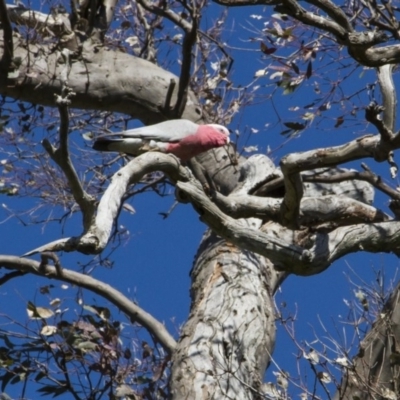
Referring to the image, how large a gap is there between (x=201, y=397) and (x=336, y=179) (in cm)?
134

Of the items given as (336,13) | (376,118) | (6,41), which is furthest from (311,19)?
(6,41)

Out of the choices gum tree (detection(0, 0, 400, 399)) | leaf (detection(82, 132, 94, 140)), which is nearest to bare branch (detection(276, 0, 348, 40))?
gum tree (detection(0, 0, 400, 399))

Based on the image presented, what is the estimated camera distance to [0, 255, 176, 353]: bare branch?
15.7 ft

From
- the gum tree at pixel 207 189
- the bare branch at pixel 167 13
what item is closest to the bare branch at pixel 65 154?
the gum tree at pixel 207 189

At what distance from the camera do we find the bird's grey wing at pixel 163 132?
198 inches

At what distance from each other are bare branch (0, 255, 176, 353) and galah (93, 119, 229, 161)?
2.32 ft

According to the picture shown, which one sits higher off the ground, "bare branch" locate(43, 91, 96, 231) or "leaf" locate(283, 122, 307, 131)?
"leaf" locate(283, 122, 307, 131)

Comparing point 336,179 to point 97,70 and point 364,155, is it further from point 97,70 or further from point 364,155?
point 97,70

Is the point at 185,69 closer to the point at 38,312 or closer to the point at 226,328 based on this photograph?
the point at 226,328

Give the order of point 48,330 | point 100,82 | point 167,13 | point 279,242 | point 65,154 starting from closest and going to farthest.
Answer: point 65,154, point 279,242, point 48,330, point 100,82, point 167,13

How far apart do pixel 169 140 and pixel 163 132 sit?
69 mm

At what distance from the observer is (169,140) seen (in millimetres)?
5039

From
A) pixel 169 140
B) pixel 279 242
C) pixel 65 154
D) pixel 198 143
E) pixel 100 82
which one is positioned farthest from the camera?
pixel 100 82

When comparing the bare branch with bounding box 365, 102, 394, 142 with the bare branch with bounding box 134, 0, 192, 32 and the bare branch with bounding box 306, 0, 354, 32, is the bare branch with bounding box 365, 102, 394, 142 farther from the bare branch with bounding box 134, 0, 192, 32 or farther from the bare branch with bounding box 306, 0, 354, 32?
the bare branch with bounding box 134, 0, 192, 32
